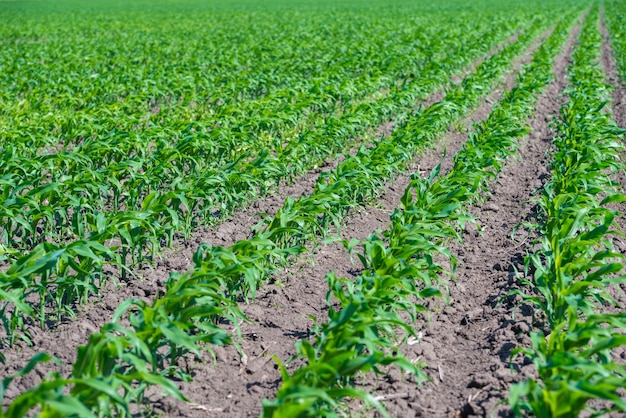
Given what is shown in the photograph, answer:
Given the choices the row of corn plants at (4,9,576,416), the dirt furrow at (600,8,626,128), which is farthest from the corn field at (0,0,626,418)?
the dirt furrow at (600,8,626,128)

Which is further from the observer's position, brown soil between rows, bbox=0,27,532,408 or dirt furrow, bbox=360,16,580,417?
brown soil between rows, bbox=0,27,532,408

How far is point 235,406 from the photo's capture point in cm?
367

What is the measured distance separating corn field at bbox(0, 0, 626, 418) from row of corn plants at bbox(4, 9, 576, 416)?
1cm

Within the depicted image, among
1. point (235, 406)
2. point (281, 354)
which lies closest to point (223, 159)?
point (281, 354)

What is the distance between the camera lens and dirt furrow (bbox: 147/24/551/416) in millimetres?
3711

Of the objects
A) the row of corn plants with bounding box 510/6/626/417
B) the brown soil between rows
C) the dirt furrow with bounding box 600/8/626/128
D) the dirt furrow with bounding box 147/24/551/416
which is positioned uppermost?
the row of corn plants with bounding box 510/6/626/417

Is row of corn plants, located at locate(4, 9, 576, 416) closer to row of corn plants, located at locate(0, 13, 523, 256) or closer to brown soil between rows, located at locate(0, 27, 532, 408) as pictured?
brown soil between rows, located at locate(0, 27, 532, 408)

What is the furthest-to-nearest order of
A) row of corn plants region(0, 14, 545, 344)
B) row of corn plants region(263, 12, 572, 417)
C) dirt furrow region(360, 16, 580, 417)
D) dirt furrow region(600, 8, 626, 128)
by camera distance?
dirt furrow region(600, 8, 626, 128) → row of corn plants region(0, 14, 545, 344) → dirt furrow region(360, 16, 580, 417) → row of corn plants region(263, 12, 572, 417)

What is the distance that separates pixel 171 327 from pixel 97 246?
116 centimetres

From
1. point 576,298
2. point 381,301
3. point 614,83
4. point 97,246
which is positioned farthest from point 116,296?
point 614,83

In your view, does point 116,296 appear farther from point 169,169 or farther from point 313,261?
point 169,169

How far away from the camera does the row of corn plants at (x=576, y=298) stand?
296cm

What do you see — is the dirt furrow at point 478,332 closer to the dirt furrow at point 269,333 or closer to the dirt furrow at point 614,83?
the dirt furrow at point 269,333

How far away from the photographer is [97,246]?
4230 mm
